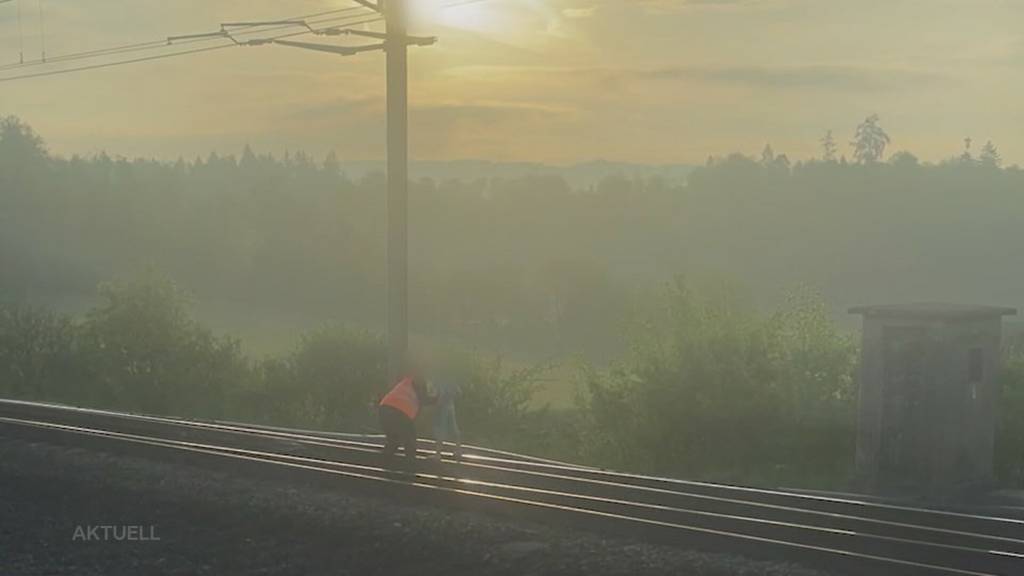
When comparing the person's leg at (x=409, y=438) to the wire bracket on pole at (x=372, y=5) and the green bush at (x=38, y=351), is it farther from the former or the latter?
the green bush at (x=38, y=351)

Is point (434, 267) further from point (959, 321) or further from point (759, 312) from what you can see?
point (959, 321)

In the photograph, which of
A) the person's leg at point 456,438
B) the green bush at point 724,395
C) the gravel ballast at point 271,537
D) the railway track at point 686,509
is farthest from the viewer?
the green bush at point 724,395

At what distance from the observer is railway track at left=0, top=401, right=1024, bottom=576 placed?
11.7 metres

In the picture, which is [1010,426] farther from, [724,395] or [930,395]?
[930,395]

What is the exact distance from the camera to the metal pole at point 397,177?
24.8 metres

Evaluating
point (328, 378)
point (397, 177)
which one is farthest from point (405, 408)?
point (328, 378)

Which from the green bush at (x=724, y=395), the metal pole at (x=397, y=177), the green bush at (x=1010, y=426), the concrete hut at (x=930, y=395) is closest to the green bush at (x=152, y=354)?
the green bush at (x=724, y=395)

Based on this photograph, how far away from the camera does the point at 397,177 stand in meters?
25.4

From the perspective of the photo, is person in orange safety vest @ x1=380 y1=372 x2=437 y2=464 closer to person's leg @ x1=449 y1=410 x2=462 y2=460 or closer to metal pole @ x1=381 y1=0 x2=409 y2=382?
person's leg @ x1=449 y1=410 x2=462 y2=460

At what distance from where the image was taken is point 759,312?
1602 inches

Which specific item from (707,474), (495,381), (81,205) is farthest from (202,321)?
(81,205)

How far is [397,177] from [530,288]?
79.9 meters

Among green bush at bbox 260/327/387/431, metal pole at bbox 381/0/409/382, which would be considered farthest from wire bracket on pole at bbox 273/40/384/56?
green bush at bbox 260/327/387/431

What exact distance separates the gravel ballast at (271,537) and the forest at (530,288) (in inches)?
177
